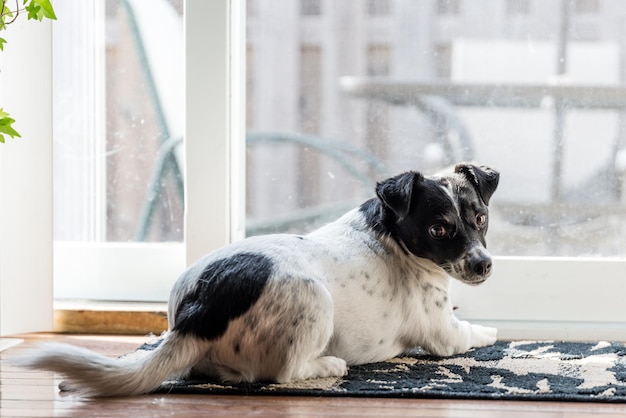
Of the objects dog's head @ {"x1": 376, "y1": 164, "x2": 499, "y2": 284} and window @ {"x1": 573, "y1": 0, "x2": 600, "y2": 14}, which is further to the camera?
window @ {"x1": 573, "y1": 0, "x2": 600, "y2": 14}

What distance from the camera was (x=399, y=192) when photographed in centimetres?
219

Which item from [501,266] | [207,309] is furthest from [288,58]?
[207,309]

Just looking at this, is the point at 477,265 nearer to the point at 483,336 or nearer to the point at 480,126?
the point at 483,336

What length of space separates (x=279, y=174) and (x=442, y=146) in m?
0.53

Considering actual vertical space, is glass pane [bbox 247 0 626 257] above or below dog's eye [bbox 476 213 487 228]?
above

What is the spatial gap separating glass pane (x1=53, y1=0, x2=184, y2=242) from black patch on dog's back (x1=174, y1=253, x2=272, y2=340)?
91 cm

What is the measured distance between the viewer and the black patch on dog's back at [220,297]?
1933 millimetres

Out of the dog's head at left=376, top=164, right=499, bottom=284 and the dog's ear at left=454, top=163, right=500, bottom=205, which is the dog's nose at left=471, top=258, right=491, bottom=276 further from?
the dog's ear at left=454, top=163, right=500, bottom=205

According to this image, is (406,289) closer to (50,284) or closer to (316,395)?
(316,395)

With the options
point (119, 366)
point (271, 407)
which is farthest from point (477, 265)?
point (119, 366)

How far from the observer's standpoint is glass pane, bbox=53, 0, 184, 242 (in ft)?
9.38

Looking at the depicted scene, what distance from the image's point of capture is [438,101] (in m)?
2.78

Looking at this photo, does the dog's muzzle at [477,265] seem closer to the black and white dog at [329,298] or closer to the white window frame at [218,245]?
the black and white dog at [329,298]

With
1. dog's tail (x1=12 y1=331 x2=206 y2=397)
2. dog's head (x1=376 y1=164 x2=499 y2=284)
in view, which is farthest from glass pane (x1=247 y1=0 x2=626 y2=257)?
dog's tail (x1=12 y1=331 x2=206 y2=397)
